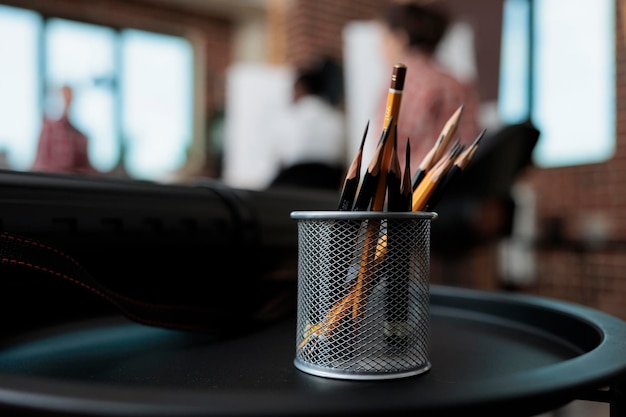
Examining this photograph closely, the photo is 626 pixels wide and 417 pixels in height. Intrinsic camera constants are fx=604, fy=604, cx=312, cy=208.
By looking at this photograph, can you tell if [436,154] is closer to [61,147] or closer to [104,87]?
[61,147]

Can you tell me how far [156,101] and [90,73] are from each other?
623mm

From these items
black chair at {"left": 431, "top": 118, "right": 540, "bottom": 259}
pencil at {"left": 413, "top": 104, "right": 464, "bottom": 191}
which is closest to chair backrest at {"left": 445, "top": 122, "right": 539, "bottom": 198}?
black chair at {"left": 431, "top": 118, "right": 540, "bottom": 259}

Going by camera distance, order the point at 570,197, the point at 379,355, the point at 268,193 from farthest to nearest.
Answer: the point at 570,197 < the point at 268,193 < the point at 379,355

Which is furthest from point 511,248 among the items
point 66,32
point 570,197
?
point 66,32

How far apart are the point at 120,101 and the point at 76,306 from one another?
523cm

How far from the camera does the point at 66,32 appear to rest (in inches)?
205

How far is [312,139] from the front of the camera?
2934 millimetres

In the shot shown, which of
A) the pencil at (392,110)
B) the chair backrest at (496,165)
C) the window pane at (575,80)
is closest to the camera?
the pencil at (392,110)

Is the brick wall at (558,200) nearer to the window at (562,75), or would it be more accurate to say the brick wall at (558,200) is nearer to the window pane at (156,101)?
the window at (562,75)

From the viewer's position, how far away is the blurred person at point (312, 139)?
2812 millimetres

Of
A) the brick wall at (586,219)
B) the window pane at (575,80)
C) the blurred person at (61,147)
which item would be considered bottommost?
the brick wall at (586,219)

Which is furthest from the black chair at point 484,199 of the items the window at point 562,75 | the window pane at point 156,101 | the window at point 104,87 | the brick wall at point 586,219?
the window pane at point 156,101

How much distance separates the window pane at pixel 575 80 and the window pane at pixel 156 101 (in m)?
3.35

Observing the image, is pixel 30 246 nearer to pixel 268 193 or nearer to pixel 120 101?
pixel 268 193
